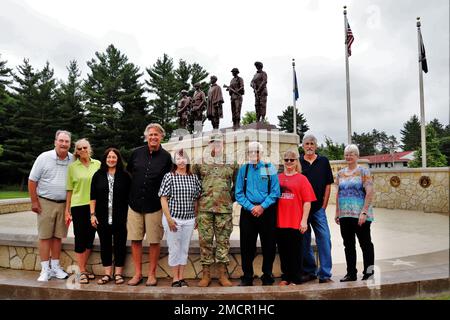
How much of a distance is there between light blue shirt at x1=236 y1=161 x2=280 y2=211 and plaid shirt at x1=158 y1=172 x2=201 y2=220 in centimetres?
47

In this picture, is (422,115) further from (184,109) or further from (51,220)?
(51,220)

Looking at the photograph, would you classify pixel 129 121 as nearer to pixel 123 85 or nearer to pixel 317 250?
pixel 123 85

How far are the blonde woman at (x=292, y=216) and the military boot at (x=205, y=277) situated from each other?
715mm

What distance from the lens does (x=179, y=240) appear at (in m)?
3.31

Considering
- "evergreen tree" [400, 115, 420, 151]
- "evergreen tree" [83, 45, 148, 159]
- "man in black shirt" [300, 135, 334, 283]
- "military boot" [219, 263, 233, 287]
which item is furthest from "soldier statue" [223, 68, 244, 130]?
"evergreen tree" [400, 115, 420, 151]

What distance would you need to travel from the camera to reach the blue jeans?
3.47 metres

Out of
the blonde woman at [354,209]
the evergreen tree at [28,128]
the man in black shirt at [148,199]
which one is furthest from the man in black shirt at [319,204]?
the evergreen tree at [28,128]

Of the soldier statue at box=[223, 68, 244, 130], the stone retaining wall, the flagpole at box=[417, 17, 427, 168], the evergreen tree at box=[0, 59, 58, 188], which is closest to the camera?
the stone retaining wall

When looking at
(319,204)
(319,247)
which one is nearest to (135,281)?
(319,247)

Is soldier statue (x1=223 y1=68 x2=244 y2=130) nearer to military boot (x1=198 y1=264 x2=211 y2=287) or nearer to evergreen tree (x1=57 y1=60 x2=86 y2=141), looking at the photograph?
military boot (x1=198 y1=264 x2=211 y2=287)

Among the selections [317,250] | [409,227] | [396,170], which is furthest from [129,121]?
[317,250]

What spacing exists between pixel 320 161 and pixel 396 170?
893 centimetres

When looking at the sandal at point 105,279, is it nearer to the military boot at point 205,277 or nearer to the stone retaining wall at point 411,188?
the military boot at point 205,277

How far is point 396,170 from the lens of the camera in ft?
36.5
